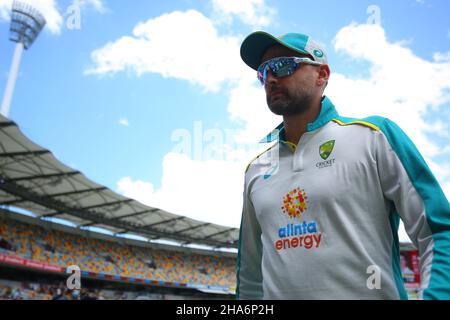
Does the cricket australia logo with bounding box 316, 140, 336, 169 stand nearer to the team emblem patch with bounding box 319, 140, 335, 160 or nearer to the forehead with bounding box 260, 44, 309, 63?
the team emblem patch with bounding box 319, 140, 335, 160

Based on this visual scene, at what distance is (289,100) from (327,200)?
534 millimetres

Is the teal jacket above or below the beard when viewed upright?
below

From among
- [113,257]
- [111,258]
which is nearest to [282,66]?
[111,258]

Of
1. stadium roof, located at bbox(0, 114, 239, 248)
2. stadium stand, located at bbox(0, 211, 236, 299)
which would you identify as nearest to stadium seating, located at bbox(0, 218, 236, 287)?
stadium stand, located at bbox(0, 211, 236, 299)

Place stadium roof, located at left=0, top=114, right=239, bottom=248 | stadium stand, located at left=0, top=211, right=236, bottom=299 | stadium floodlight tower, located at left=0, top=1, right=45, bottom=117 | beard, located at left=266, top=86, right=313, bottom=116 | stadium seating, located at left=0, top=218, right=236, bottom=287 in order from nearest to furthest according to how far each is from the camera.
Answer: beard, located at left=266, top=86, right=313, bottom=116
stadium roof, located at left=0, top=114, right=239, bottom=248
stadium stand, located at left=0, top=211, right=236, bottom=299
stadium seating, located at left=0, top=218, right=236, bottom=287
stadium floodlight tower, located at left=0, top=1, right=45, bottom=117

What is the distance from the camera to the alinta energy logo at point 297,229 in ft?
4.76

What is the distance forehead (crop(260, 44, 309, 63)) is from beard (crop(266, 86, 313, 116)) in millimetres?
183

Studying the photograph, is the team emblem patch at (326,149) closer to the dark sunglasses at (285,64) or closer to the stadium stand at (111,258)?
the dark sunglasses at (285,64)

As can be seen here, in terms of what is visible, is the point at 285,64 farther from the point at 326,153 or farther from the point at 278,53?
the point at 326,153

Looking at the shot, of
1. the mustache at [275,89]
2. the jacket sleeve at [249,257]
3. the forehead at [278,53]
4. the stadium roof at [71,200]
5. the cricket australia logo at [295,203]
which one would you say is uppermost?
the stadium roof at [71,200]

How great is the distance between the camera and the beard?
5.59ft

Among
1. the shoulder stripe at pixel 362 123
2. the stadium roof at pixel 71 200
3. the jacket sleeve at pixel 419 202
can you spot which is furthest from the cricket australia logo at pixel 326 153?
the stadium roof at pixel 71 200

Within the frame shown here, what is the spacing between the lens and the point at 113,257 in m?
29.5
